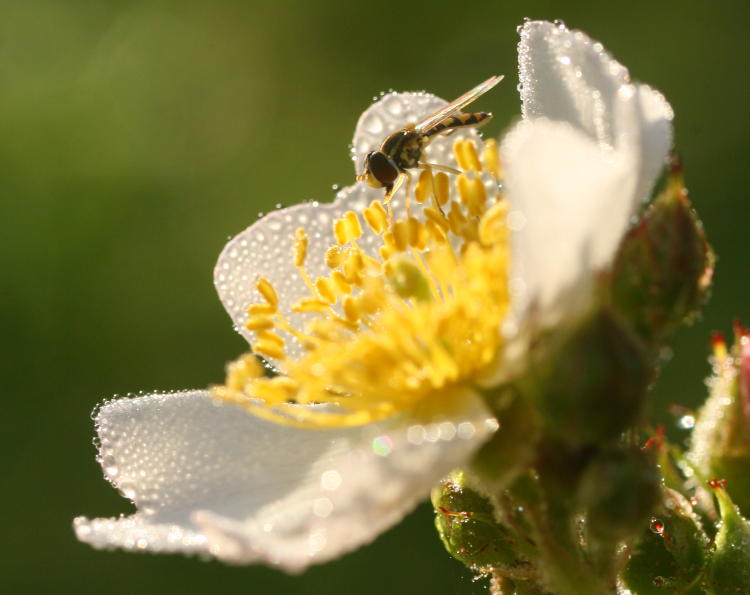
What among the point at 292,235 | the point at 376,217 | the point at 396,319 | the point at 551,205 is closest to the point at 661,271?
the point at 551,205

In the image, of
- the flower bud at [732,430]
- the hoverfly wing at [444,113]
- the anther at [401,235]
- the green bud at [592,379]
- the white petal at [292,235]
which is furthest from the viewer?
the white petal at [292,235]

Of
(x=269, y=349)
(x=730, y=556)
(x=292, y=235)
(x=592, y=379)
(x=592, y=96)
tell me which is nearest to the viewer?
(x=592, y=379)

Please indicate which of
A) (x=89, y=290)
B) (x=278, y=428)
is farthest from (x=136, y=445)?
(x=89, y=290)

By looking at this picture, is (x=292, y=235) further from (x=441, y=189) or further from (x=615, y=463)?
(x=615, y=463)

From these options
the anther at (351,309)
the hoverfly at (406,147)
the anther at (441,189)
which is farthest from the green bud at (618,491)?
the hoverfly at (406,147)

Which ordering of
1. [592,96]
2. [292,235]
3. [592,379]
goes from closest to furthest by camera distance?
[592,379]
[592,96]
[292,235]

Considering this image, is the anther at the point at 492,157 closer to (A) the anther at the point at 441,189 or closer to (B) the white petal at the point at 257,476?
(A) the anther at the point at 441,189
